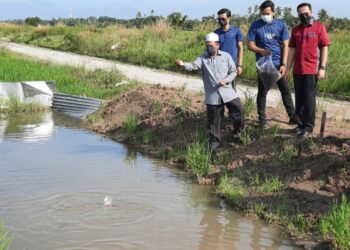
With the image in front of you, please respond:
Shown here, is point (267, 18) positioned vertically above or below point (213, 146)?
above

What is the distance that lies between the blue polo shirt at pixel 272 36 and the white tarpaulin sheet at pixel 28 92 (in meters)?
6.91

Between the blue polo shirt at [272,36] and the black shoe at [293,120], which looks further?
the black shoe at [293,120]

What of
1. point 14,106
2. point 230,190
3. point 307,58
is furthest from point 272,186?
point 14,106

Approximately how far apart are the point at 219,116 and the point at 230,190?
1365mm

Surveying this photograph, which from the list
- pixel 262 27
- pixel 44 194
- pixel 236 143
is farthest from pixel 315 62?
pixel 44 194

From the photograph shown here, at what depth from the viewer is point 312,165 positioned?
6375mm

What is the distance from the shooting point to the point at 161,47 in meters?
20.8

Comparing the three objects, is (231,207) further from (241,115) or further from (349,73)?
(349,73)

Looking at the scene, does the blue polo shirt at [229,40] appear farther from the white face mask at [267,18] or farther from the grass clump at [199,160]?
the grass clump at [199,160]

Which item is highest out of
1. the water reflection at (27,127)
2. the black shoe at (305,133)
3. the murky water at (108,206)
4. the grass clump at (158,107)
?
the black shoe at (305,133)

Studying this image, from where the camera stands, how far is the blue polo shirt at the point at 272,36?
7.27 meters

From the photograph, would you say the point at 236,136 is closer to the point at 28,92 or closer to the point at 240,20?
the point at 28,92

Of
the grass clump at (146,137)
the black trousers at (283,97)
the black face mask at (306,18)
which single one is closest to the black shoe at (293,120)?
the black trousers at (283,97)

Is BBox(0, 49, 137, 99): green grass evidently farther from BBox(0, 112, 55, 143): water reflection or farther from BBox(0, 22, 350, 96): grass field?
BBox(0, 22, 350, 96): grass field
